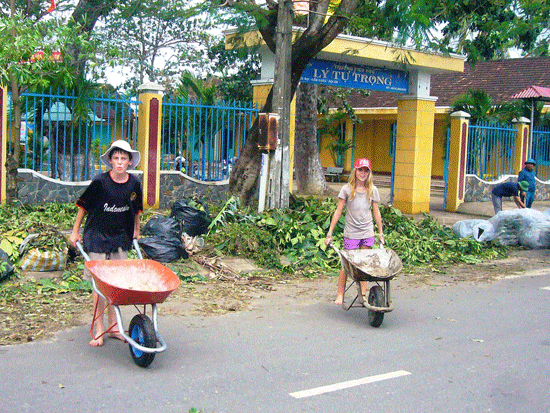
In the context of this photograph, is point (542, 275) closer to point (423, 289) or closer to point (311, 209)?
point (423, 289)

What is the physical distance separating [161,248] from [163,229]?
37 cm

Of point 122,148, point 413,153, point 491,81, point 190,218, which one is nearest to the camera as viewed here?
point 122,148

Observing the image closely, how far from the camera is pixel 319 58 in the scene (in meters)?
14.5


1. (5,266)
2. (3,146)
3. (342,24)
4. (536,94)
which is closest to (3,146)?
(3,146)

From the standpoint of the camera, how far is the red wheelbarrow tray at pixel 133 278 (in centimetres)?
501

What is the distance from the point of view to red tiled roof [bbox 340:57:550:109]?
25.7 metres

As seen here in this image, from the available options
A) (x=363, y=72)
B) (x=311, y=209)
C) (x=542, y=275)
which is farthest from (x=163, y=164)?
(x=542, y=275)

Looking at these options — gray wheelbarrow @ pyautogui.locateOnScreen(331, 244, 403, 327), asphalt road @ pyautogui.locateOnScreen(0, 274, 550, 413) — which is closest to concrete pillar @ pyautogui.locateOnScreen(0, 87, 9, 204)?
asphalt road @ pyautogui.locateOnScreen(0, 274, 550, 413)

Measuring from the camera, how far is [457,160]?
59.1 feet

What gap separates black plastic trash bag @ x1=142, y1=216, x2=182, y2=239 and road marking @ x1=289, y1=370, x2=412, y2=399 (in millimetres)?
4798

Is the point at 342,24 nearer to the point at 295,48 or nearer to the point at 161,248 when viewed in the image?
the point at 295,48

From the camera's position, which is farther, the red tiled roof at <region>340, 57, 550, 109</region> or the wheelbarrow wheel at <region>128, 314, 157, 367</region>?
the red tiled roof at <region>340, 57, 550, 109</region>

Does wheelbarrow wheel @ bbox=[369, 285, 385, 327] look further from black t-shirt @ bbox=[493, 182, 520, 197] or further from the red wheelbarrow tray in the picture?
black t-shirt @ bbox=[493, 182, 520, 197]

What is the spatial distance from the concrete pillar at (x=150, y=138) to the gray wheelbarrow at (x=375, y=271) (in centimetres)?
694
